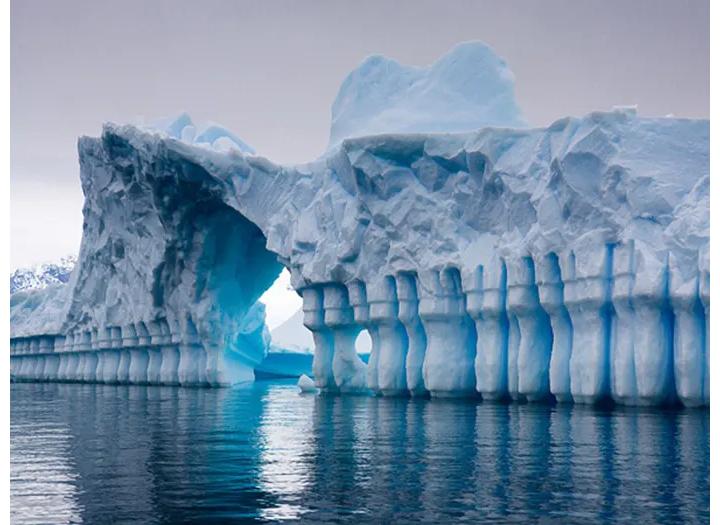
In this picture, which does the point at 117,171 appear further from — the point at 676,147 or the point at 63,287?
the point at 676,147

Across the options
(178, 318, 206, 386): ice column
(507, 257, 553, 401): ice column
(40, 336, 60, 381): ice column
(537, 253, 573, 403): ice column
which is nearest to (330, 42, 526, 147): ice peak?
(507, 257, 553, 401): ice column

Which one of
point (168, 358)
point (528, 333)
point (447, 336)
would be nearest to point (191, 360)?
point (168, 358)

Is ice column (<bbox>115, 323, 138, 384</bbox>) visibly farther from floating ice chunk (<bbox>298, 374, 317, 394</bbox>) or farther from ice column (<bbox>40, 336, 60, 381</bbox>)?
floating ice chunk (<bbox>298, 374, 317, 394</bbox>)

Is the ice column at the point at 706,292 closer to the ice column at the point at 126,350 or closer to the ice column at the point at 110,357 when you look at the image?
the ice column at the point at 126,350

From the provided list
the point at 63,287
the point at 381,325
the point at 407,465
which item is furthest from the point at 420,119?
the point at 63,287

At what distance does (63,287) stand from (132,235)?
14767mm

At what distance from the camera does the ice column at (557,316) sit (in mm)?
17969

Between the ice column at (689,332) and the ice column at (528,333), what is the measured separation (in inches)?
133

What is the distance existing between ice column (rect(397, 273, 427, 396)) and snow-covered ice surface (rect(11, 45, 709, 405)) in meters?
0.04

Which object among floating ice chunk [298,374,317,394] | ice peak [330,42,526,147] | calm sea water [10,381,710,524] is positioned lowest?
calm sea water [10,381,710,524]

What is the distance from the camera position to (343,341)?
24938mm

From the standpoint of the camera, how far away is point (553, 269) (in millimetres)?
18047

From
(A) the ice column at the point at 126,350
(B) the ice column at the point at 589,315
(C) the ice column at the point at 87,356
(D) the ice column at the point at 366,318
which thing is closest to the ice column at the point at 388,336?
(D) the ice column at the point at 366,318

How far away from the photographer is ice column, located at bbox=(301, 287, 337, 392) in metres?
25.3
